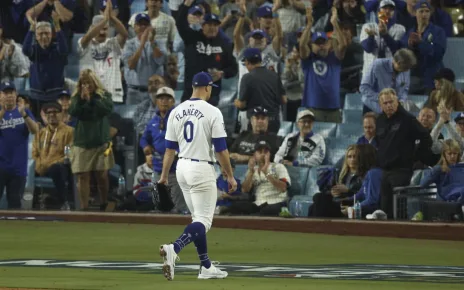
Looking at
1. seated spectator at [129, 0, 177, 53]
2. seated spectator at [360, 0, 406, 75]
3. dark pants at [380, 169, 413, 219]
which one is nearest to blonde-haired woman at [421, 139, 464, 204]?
dark pants at [380, 169, 413, 219]

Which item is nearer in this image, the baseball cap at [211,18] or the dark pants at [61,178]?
the dark pants at [61,178]

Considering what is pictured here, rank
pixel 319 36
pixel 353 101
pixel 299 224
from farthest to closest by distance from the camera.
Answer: pixel 353 101, pixel 319 36, pixel 299 224

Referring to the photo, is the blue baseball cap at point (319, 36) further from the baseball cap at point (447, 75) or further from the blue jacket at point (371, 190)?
the blue jacket at point (371, 190)

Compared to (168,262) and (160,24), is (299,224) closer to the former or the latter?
(160,24)

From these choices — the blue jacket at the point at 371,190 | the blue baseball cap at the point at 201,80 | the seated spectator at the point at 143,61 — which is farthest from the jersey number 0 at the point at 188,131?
the seated spectator at the point at 143,61

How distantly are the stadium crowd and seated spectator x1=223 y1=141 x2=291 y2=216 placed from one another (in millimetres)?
20

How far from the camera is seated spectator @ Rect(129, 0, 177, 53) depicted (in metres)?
20.8

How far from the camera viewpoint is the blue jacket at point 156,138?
18.3 metres

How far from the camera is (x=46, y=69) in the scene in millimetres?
20797

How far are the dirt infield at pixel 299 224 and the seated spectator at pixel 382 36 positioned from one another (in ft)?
9.46

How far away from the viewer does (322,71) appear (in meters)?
19.1

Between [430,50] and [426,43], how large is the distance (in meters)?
0.15

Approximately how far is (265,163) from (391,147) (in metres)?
1.90

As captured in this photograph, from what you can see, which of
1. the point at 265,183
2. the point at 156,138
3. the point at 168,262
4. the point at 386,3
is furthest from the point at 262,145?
the point at 168,262
